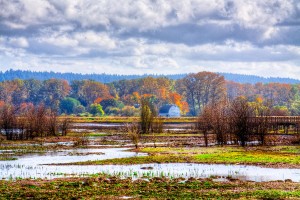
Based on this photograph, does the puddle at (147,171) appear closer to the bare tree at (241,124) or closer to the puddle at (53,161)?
the puddle at (53,161)

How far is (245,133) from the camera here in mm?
67250

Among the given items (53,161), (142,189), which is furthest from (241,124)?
(142,189)

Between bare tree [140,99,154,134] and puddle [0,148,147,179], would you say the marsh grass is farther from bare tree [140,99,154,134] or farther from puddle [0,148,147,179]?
bare tree [140,99,154,134]

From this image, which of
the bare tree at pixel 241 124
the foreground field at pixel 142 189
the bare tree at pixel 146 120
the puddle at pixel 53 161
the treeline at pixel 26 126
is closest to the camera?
the foreground field at pixel 142 189

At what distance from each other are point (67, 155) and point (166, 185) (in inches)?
946

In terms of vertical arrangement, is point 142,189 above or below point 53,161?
below

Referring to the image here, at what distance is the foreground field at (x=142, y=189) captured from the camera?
29406 mm

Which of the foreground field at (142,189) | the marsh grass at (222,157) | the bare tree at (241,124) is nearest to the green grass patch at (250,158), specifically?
the marsh grass at (222,157)

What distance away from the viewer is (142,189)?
3197 cm

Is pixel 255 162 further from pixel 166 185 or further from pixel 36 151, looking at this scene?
pixel 36 151

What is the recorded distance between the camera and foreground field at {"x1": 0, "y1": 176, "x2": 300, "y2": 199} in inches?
1158

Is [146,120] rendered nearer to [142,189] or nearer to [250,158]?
[250,158]

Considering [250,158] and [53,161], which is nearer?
[53,161]

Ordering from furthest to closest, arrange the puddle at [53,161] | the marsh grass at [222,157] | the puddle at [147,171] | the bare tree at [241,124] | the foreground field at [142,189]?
the bare tree at [241,124], the marsh grass at [222,157], the puddle at [53,161], the puddle at [147,171], the foreground field at [142,189]
